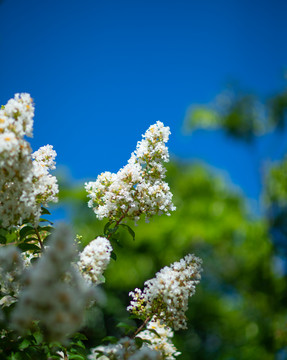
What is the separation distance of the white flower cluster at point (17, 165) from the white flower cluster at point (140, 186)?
56cm

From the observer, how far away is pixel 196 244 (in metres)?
15.3

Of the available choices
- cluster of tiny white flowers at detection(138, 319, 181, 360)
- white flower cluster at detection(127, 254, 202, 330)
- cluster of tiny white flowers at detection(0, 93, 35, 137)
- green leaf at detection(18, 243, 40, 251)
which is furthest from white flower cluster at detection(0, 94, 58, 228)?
cluster of tiny white flowers at detection(138, 319, 181, 360)

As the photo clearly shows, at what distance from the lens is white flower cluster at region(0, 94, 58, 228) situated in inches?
70.0

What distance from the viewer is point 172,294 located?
6.77ft

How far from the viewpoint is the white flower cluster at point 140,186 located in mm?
2400

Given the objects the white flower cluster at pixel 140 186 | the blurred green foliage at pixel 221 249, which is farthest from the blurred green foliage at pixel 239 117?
the white flower cluster at pixel 140 186

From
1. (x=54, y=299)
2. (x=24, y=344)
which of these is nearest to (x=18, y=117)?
(x=54, y=299)

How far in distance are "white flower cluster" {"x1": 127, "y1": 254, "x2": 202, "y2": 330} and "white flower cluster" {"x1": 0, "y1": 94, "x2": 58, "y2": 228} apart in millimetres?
821

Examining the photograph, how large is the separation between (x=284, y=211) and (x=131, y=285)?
9203 mm

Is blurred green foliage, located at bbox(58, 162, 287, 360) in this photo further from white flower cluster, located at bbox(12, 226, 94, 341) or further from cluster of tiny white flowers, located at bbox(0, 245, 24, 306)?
white flower cluster, located at bbox(12, 226, 94, 341)

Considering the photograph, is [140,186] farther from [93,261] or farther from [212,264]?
[212,264]

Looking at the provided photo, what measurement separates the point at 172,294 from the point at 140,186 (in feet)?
2.38

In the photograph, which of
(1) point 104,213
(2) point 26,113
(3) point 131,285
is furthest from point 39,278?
(3) point 131,285

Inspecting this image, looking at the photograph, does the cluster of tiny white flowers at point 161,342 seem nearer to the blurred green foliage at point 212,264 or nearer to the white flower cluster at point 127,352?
the white flower cluster at point 127,352
